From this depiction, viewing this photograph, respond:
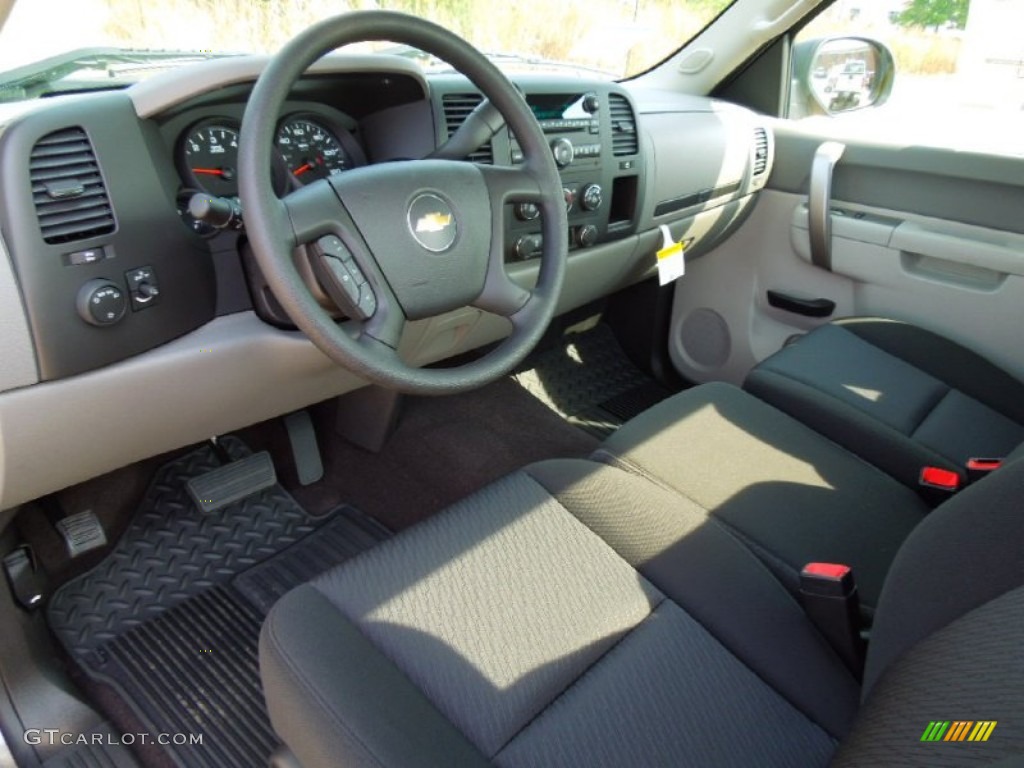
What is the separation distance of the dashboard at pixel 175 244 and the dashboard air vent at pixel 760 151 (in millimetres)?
670

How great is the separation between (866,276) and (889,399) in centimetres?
62

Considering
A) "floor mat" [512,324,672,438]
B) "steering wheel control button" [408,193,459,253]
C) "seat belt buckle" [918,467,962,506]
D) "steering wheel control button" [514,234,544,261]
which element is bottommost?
"floor mat" [512,324,672,438]

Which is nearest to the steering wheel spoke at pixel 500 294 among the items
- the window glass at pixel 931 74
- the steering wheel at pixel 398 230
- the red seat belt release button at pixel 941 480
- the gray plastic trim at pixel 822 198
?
the steering wheel at pixel 398 230

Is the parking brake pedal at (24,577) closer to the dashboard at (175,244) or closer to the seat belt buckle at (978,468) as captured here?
the dashboard at (175,244)

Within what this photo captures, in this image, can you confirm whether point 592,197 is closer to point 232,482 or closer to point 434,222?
point 434,222

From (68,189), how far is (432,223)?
1.63ft

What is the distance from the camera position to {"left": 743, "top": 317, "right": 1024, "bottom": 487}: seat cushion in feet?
5.08

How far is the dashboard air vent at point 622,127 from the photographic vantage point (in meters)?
1.90

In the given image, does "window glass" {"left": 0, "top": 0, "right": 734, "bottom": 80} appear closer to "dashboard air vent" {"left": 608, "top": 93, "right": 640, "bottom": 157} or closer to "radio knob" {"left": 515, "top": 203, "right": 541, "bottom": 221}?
"dashboard air vent" {"left": 608, "top": 93, "right": 640, "bottom": 157}

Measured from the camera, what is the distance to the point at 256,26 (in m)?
2.35

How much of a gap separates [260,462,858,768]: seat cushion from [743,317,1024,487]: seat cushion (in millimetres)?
478

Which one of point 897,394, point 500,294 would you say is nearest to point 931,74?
point 897,394

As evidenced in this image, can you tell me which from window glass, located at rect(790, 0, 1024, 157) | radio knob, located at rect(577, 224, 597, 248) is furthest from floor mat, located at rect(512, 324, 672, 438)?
window glass, located at rect(790, 0, 1024, 157)

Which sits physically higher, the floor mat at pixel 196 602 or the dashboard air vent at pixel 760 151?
the dashboard air vent at pixel 760 151
